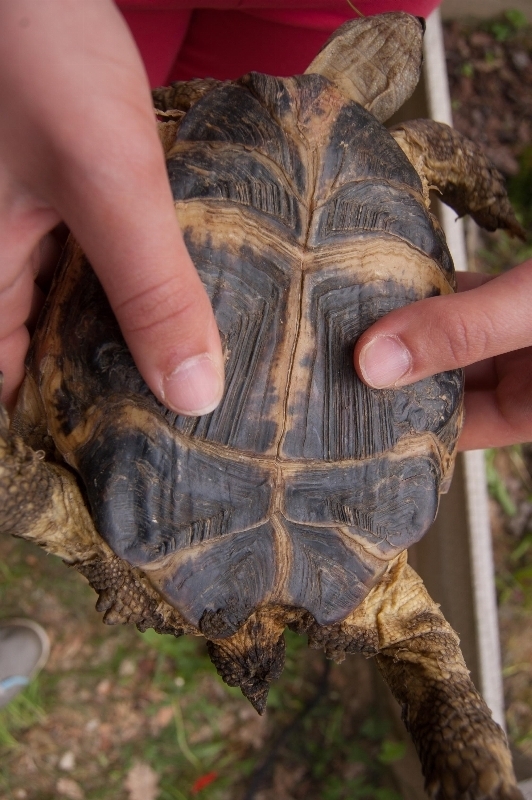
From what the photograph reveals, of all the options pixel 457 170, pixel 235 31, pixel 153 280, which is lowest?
pixel 457 170

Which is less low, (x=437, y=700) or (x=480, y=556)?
(x=437, y=700)

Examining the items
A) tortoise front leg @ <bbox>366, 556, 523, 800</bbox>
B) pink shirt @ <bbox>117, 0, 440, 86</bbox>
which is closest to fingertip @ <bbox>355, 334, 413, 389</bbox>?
tortoise front leg @ <bbox>366, 556, 523, 800</bbox>

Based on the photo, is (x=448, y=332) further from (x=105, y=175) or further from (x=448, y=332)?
(x=105, y=175)

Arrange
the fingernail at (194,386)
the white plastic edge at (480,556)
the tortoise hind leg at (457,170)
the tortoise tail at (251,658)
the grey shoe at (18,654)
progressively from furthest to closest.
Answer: the grey shoe at (18,654) → the white plastic edge at (480,556) → the tortoise hind leg at (457,170) → the tortoise tail at (251,658) → the fingernail at (194,386)

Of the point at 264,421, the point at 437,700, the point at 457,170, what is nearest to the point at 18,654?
the point at 437,700

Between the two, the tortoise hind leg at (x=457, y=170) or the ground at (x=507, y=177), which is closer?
the tortoise hind leg at (x=457, y=170)

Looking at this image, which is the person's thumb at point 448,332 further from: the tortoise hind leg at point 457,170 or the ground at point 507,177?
the ground at point 507,177

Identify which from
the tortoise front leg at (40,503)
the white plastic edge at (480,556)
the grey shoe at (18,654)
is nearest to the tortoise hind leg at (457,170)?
the white plastic edge at (480,556)
